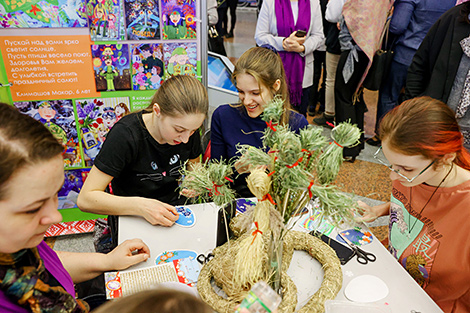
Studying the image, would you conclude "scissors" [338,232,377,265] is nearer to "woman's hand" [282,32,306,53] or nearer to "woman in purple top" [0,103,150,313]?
"woman in purple top" [0,103,150,313]

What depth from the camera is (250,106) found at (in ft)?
6.37

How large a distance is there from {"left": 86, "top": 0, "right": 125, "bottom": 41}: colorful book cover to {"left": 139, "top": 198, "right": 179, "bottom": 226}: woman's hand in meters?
1.23

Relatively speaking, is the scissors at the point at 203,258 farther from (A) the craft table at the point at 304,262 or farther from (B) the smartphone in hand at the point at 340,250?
(B) the smartphone in hand at the point at 340,250

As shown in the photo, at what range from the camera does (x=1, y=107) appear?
798 millimetres

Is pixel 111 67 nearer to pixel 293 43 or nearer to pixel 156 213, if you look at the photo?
pixel 156 213

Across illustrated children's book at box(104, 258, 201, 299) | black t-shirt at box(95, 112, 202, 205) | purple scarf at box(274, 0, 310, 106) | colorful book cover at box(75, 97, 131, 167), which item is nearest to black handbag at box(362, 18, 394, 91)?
purple scarf at box(274, 0, 310, 106)

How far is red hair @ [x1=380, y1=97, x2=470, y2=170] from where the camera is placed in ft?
4.07

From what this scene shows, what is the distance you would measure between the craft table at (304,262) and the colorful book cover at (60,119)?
116 cm

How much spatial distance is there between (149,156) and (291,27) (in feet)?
6.85

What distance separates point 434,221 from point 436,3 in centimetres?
254

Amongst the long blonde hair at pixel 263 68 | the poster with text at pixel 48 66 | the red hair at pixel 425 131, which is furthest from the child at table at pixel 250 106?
the poster with text at pixel 48 66

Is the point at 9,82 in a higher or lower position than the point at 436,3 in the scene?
lower

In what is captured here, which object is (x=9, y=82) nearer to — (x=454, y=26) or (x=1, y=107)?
(x=1, y=107)

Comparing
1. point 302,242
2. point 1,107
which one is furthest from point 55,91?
point 302,242
